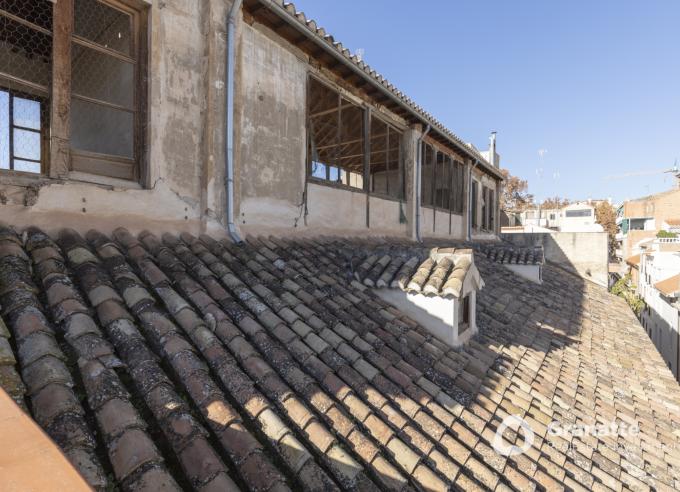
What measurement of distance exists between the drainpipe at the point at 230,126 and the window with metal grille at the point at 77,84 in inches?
39.9

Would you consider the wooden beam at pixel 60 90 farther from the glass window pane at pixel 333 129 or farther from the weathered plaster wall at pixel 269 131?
the glass window pane at pixel 333 129

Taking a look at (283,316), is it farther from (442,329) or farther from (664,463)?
(664,463)

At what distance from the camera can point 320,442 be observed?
214cm

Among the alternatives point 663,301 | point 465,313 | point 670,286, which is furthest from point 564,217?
point 465,313

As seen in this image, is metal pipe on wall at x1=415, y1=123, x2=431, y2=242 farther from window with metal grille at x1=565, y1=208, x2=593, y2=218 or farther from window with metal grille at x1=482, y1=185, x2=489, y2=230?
window with metal grille at x1=565, y1=208, x2=593, y2=218

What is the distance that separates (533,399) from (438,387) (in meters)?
1.46

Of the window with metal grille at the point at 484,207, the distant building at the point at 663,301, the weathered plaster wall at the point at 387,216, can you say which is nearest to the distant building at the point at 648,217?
the distant building at the point at 663,301

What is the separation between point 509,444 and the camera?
120 inches

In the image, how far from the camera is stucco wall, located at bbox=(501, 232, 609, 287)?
16.6 m

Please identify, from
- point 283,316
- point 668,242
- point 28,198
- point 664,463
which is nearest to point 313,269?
point 283,316

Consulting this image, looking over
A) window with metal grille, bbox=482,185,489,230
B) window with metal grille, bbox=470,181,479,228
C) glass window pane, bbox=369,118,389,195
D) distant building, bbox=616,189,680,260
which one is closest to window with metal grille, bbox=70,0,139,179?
glass window pane, bbox=369,118,389,195

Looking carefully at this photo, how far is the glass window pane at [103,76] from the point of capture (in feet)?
14.1

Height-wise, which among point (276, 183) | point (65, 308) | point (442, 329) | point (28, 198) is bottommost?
point (442, 329)

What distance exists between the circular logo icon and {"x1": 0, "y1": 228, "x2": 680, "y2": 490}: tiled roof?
6 centimetres
